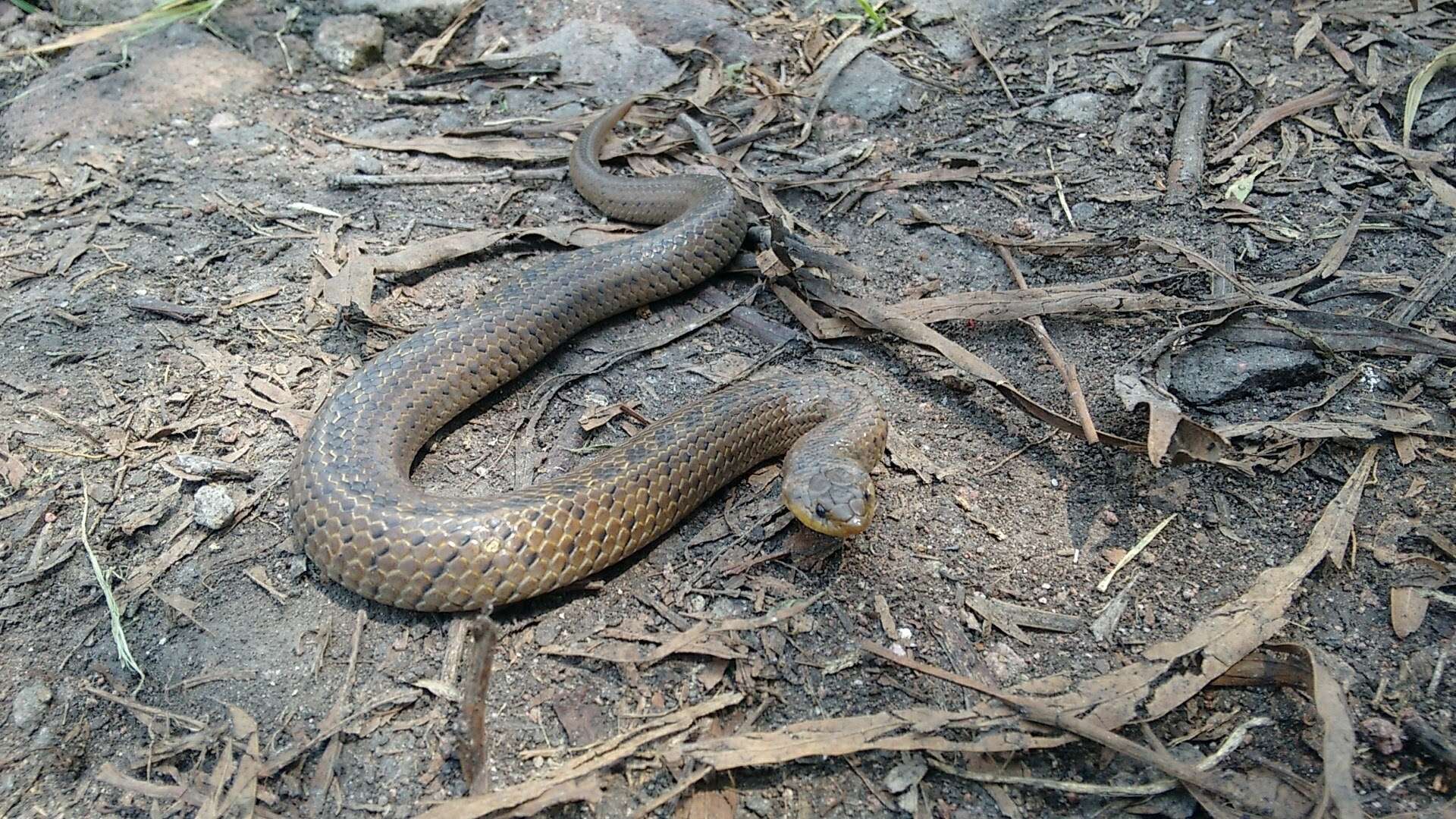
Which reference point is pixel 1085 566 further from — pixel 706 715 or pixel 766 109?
pixel 766 109

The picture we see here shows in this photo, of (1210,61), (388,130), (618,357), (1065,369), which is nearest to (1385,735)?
(1065,369)

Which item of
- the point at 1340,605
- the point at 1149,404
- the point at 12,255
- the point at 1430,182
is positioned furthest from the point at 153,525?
the point at 1430,182

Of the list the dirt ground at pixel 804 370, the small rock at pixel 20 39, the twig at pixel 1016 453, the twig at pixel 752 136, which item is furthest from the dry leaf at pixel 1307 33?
the small rock at pixel 20 39

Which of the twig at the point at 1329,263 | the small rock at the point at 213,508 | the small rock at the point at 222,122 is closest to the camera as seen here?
the small rock at the point at 213,508

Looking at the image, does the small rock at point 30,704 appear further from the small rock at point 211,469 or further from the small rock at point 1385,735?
the small rock at point 1385,735

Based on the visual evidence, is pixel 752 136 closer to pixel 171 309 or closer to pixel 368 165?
pixel 368 165

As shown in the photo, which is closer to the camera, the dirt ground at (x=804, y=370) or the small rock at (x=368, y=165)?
the dirt ground at (x=804, y=370)
